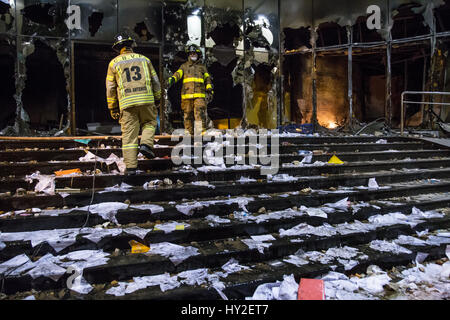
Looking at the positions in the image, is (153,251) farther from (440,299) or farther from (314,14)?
(314,14)

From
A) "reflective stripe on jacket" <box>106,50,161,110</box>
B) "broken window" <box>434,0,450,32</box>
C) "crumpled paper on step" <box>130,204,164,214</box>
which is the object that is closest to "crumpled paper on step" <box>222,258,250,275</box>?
"crumpled paper on step" <box>130,204,164,214</box>

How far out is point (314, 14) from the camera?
38.8 ft

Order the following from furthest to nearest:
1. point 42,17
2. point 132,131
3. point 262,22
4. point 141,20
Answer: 1. point 262,22
2. point 141,20
3. point 42,17
4. point 132,131

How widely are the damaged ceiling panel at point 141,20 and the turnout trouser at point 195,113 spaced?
3687 millimetres

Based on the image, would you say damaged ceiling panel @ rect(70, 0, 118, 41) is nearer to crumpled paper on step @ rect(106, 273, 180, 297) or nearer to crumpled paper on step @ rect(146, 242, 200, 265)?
crumpled paper on step @ rect(146, 242, 200, 265)

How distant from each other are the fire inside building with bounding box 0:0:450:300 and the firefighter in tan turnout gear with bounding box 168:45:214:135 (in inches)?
7.5

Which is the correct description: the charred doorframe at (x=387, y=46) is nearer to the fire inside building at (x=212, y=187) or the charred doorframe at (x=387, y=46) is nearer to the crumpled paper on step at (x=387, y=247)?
the fire inside building at (x=212, y=187)

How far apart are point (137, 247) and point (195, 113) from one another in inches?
179

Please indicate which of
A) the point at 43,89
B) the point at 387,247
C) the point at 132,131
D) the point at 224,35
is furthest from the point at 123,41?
the point at 43,89

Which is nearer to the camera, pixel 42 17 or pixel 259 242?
pixel 259 242

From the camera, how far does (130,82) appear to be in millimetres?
4648

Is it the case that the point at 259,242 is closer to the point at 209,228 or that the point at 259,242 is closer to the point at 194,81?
the point at 209,228

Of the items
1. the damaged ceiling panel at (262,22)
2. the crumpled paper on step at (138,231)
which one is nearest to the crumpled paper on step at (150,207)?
the crumpled paper on step at (138,231)

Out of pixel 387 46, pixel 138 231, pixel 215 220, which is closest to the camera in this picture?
pixel 138 231
